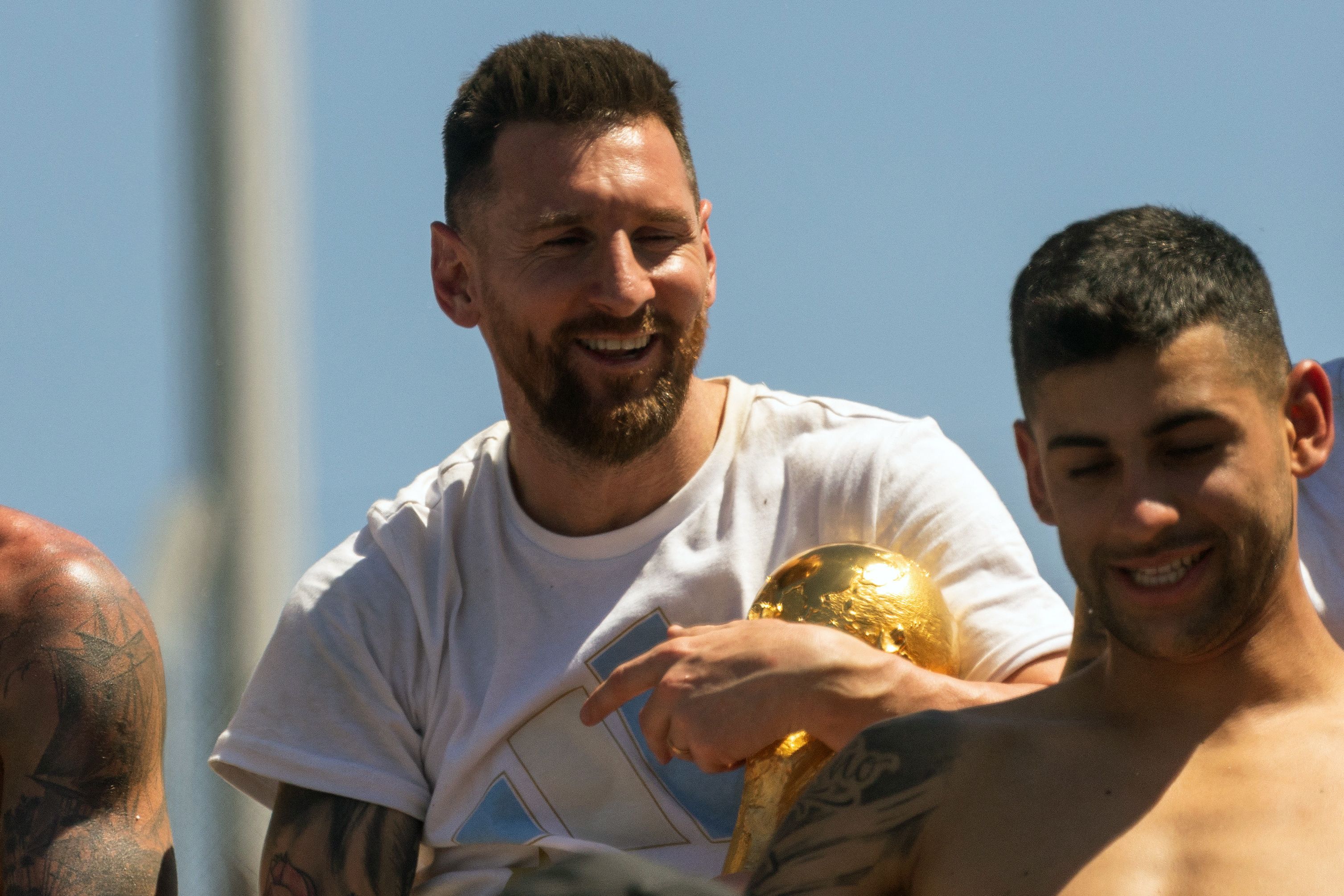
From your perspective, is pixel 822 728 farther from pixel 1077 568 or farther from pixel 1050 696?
pixel 1077 568

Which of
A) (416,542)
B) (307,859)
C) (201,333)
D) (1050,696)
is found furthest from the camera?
(201,333)

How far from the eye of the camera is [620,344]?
10.7 feet

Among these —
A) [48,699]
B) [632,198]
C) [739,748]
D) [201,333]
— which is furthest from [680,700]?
[201,333]

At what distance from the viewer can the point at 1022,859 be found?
206 centimetres

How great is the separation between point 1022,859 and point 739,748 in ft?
2.18

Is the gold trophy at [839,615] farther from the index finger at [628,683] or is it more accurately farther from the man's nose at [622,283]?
the man's nose at [622,283]

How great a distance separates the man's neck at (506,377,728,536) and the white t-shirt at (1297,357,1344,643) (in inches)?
43.3

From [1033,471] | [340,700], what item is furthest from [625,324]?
[1033,471]

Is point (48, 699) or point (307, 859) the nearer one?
point (307, 859)

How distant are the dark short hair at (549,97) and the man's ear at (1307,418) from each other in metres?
1.55

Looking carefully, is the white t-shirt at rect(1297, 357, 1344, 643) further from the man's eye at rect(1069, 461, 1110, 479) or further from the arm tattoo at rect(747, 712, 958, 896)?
the arm tattoo at rect(747, 712, 958, 896)

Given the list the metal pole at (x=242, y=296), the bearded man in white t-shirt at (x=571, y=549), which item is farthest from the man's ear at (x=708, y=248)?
the metal pole at (x=242, y=296)

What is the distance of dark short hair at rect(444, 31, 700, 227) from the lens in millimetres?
3375

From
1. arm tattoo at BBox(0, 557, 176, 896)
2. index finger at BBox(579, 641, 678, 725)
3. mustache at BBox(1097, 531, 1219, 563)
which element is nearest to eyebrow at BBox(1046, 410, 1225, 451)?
mustache at BBox(1097, 531, 1219, 563)
